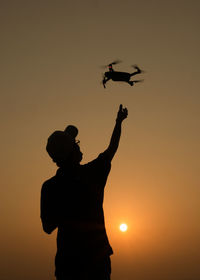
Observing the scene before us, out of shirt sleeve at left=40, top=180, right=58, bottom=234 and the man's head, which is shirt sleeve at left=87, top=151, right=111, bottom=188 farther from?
shirt sleeve at left=40, top=180, right=58, bottom=234

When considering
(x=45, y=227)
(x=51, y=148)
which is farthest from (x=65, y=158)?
(x=45, y=227)

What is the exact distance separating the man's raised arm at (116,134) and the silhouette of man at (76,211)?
8 centimetres

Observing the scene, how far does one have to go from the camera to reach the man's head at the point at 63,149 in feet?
13.7

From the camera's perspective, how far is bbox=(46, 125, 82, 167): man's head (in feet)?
13.7

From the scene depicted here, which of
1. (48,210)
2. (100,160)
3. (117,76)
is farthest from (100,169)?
(117,76)

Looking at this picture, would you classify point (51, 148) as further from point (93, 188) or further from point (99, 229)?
point (99, 229)

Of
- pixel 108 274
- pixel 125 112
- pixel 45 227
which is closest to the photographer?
pixel 108 274

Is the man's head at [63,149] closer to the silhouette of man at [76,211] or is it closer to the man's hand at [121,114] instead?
Answer: the silhouette of man at [76,211]

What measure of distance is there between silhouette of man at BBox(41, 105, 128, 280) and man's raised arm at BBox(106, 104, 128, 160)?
0.26 ft

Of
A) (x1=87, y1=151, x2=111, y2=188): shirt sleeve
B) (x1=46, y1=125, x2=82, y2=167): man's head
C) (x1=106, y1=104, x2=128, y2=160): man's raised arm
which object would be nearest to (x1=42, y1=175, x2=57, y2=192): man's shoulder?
(x1=46, y1=125, x2=82, y2=167): man's head

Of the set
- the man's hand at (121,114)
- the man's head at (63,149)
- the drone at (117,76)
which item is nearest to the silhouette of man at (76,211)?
the man's head at (63,149)

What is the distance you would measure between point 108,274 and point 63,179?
1060mm

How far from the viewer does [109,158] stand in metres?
4.46

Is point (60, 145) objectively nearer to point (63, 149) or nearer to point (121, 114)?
point (63, 149)
